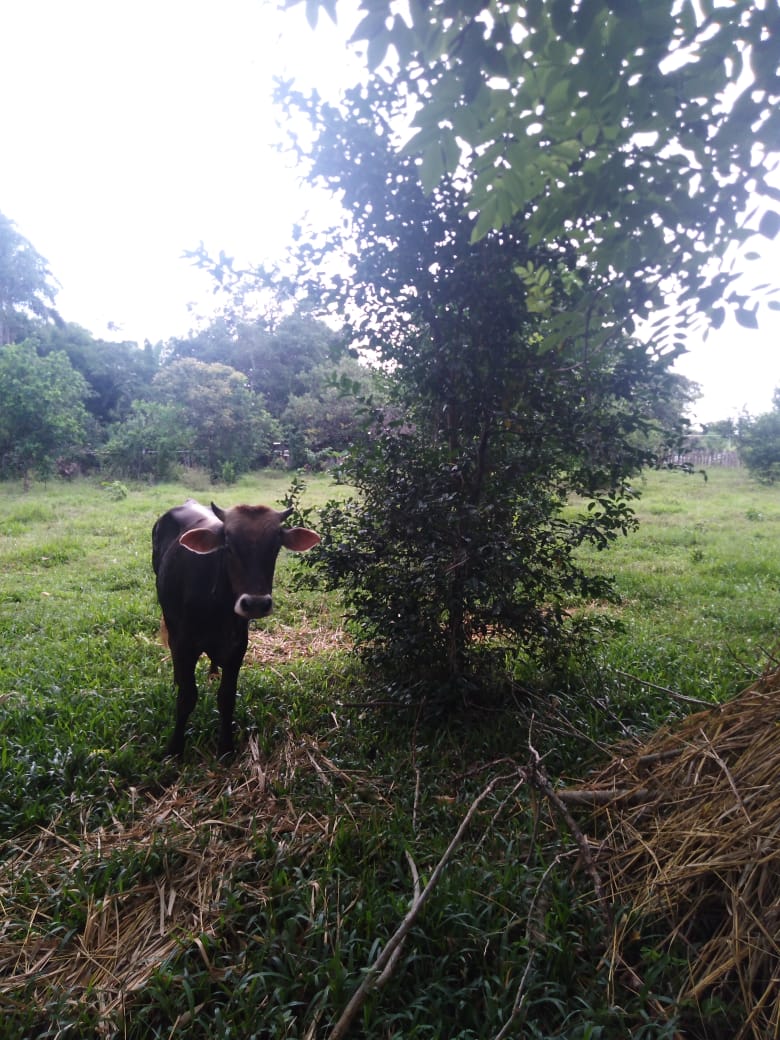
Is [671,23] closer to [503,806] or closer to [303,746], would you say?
[503,806]

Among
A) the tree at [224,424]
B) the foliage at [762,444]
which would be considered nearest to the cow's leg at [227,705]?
the tree at [224,424]

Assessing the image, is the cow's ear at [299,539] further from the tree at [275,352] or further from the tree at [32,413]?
the tree at [275,352]

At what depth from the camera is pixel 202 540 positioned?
10.6 ft

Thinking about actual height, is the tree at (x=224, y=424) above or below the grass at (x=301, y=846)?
above

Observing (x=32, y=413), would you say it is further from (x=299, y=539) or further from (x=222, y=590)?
(x=299, y=539)

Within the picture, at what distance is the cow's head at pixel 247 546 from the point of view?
3090 mm

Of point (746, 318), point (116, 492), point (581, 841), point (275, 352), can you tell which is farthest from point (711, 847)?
point (275, 352)

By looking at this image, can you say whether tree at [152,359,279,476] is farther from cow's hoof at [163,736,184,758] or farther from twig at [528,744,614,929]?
twig at [528,744,614,929]

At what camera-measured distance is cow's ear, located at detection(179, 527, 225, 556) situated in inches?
126

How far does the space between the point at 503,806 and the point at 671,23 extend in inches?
110

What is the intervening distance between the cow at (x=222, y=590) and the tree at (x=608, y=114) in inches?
69.5

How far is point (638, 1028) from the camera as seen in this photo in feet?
5.54

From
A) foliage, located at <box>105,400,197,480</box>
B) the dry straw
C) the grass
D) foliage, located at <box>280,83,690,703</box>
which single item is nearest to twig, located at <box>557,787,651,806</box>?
the grass

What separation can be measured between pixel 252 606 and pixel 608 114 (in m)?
2.42
